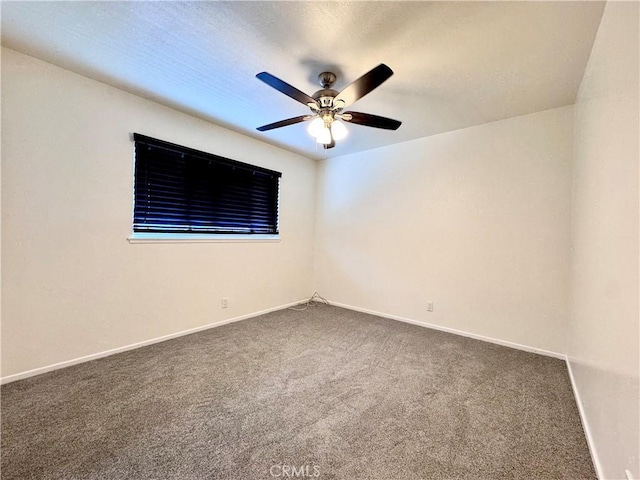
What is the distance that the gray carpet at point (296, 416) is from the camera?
4.25ft

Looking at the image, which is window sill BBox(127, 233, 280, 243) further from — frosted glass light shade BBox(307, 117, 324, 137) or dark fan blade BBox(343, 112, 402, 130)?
dark fan blade BBox(343, 112, 402, 130)

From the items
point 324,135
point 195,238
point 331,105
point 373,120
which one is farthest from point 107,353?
point 373,120

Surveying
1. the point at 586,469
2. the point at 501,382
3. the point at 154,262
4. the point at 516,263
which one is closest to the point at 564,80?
the point at 516,263

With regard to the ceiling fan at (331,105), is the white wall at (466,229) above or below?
below

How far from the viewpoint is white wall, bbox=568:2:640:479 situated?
40.3 inches

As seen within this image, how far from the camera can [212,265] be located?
10.3 ft

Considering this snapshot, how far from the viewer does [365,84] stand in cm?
162

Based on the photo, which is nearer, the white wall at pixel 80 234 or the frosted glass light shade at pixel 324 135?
the white wall at pixel 80 234

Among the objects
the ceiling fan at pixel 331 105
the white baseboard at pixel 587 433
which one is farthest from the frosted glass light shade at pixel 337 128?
the white baseboard at pixel 587 433

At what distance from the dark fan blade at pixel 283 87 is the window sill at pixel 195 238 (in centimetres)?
192

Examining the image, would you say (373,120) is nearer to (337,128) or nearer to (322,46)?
(337,128)

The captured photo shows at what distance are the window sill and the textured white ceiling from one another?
1.32m

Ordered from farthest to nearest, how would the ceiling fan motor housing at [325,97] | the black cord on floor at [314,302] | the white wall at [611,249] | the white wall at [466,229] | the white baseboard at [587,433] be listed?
1. the black cord on floor at [314,302]
2. the white wall at [466,229]
3. the ceiling fan motor housing at [325,97]
4. the white baseboard at [587,433]
5. the white wall at [611,249]

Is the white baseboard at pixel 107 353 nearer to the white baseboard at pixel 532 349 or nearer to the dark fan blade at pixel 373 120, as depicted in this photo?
the white baseboard at pixel 532 349
